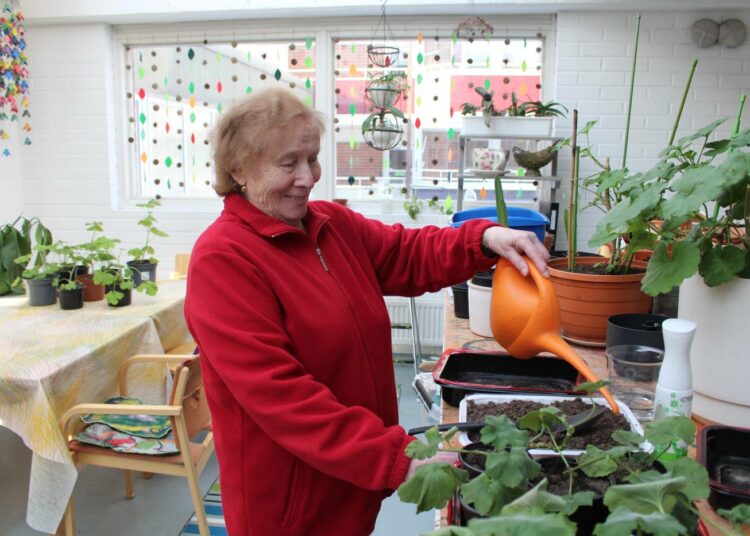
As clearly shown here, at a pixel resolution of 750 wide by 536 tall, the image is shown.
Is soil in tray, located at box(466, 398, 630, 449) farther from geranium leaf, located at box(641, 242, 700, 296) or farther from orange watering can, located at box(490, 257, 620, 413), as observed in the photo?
geranium leaf, located at box(641, 242, 700, 296)

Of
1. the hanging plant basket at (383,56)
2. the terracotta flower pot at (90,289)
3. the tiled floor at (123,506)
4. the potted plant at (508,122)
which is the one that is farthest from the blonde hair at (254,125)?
the hanging plant basket at (383,56)

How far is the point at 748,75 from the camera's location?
3.72m

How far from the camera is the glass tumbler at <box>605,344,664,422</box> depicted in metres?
1.10

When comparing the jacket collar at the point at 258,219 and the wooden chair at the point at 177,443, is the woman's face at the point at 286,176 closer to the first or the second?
the jacket collar at the point at 258,219

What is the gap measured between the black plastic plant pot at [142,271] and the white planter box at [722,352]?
9.07 feet

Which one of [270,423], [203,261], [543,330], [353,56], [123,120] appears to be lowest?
[270,423]

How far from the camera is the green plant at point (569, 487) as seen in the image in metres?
0.50

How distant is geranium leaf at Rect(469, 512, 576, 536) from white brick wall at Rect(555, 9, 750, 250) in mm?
3788

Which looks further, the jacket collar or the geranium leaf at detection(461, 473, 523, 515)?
the jacket collar

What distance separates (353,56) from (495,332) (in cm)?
357

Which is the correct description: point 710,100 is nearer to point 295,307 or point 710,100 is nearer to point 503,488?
point 295,307

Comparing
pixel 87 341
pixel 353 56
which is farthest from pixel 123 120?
pixel 87 341

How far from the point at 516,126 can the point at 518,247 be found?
2560mm

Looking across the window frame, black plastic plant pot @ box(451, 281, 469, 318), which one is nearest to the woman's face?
black plastic plant pot @ box(451, 281, 469, 318)
